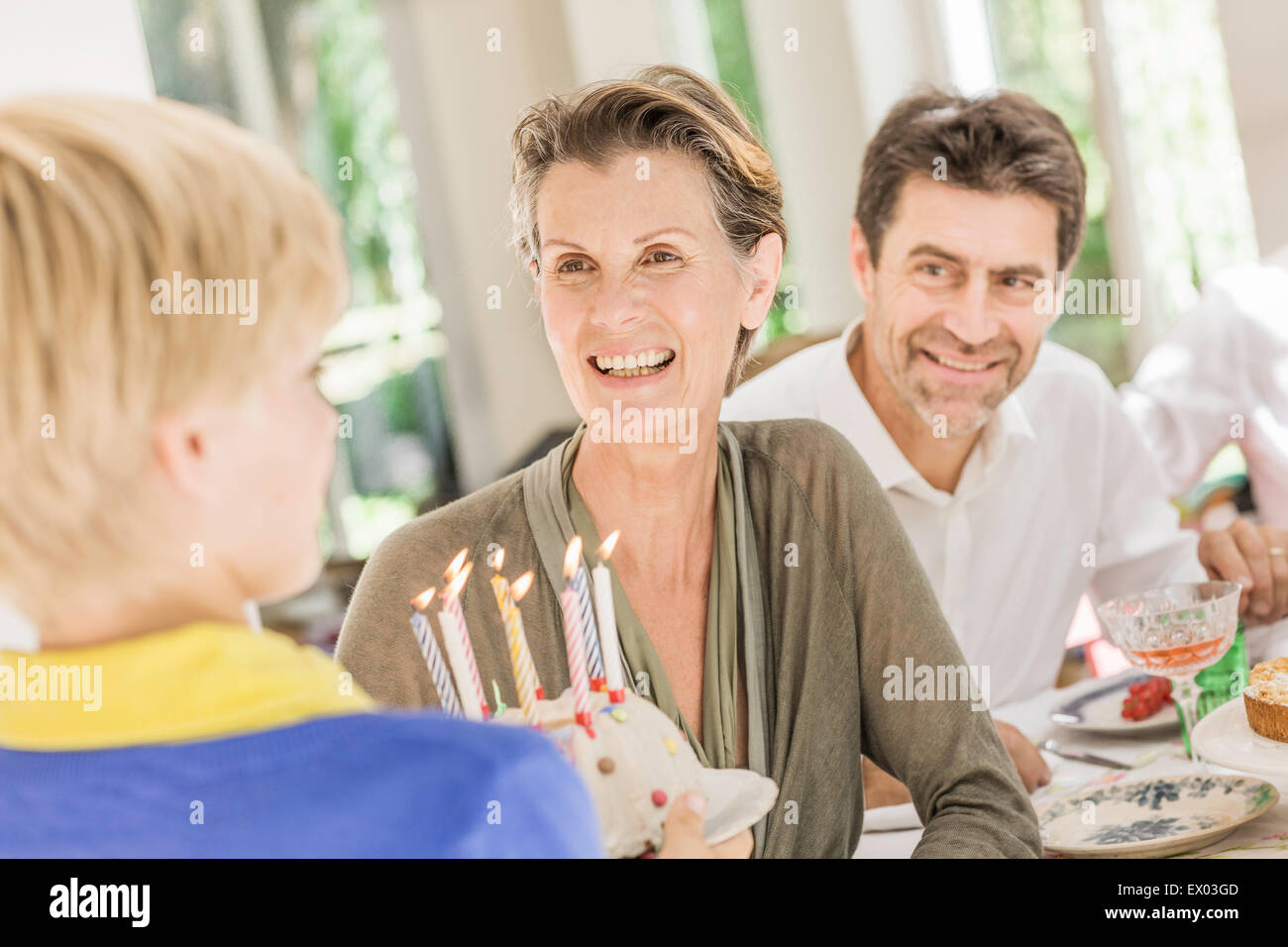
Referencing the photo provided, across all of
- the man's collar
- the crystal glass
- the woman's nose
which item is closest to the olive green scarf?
the woman's nose

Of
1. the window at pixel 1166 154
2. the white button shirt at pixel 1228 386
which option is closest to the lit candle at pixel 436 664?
the white button shirt at pixel 1228 386

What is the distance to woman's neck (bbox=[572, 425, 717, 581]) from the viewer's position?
119cm

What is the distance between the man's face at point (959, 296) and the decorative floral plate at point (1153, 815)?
2.12 ft

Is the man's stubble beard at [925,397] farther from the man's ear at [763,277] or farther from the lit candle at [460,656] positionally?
the lit candle at [460,656]

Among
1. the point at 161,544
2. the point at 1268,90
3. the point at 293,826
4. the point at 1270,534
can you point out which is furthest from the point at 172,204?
the point at 1268,90

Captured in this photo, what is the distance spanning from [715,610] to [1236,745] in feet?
1.50

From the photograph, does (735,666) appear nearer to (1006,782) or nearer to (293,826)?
(1006,782)

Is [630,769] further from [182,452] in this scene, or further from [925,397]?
[925,397]

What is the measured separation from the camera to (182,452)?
593 mm

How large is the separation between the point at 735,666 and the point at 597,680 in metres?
0.23

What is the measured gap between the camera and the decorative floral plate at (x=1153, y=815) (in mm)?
967

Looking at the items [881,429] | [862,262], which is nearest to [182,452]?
[881,429]

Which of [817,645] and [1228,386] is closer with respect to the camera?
[817,645]

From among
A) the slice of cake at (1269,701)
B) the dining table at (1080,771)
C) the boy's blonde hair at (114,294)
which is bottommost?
the dining table at (1080,771)
